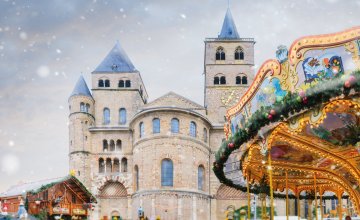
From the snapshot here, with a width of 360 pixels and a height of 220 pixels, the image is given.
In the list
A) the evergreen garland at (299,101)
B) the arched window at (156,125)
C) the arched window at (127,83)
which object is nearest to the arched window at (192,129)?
the arched window at (156,125)

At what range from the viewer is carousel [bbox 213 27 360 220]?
39.7ft

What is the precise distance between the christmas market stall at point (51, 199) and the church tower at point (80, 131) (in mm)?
19054

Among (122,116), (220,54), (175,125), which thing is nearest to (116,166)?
(122,116)

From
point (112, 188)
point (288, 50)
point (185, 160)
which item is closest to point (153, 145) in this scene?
point (185, 160)

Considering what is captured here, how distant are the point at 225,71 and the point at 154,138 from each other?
43.9 feet

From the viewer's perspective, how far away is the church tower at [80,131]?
52.0 m

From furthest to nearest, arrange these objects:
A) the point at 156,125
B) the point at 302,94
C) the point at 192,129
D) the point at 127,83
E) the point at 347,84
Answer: the point at 127,83
the point at 192,129
the point at 156,125
the point at 302,94
the point at 347,84

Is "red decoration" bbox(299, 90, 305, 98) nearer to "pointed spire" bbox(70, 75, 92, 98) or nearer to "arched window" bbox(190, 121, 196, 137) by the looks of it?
"arched window" bbox(190, 121, 196, 137)

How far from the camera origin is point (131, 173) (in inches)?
2057

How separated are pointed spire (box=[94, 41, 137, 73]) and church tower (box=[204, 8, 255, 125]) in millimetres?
8903

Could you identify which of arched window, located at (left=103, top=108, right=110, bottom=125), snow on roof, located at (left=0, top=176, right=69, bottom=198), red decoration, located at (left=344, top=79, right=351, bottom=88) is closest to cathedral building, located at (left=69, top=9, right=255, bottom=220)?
arched window, located at (left=103, top=108, right=110, bottom=125)

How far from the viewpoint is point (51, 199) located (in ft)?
95.4

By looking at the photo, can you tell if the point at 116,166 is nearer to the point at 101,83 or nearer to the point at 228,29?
the point at 101,83

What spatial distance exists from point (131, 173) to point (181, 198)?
8.02 m
